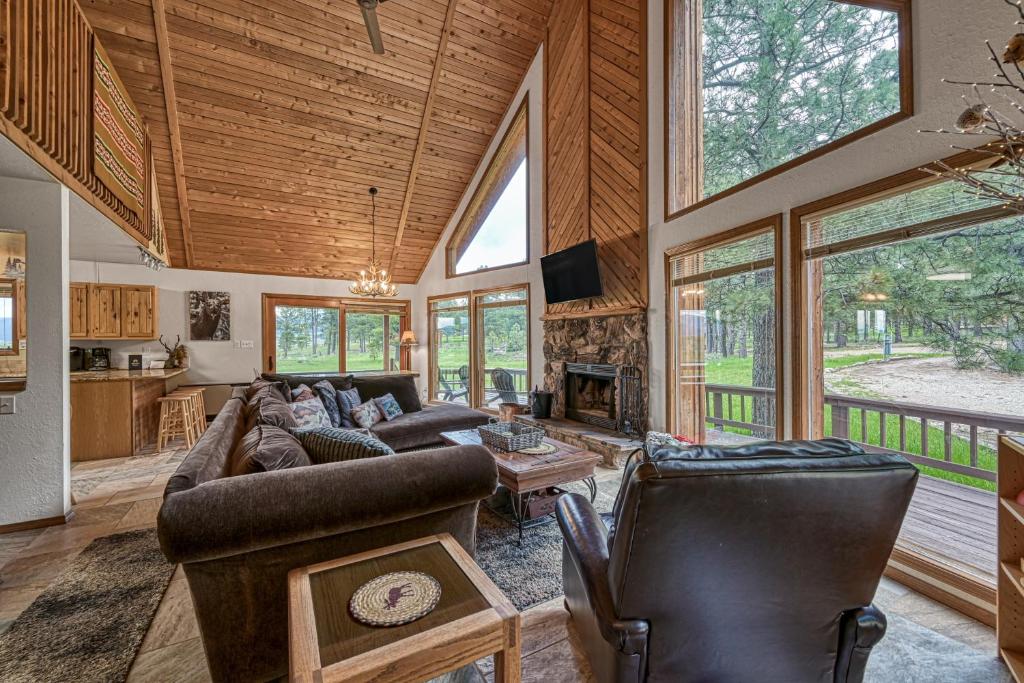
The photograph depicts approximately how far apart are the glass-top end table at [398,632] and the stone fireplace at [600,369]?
3435 millimetres

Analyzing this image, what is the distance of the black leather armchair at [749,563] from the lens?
3.42 ft

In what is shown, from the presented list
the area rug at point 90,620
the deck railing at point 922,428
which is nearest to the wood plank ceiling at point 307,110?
the area rug at point 90,620

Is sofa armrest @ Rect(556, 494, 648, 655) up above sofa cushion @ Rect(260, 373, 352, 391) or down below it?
below

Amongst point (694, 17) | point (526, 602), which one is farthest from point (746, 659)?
point (694, 17)

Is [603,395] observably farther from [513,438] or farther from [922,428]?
[922,428]

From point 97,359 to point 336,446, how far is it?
5975 millimetres

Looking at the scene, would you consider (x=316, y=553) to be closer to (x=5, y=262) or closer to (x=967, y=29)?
(x=5, y=262)

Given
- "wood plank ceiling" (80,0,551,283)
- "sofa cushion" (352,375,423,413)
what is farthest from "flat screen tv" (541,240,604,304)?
"wood plank ceiling" (80,0,551,283)

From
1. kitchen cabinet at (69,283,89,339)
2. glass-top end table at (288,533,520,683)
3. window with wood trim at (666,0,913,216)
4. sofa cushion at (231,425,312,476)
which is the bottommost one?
glass-top end table at (288,533,520,683)

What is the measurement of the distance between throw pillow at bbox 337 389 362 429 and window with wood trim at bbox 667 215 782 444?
3.31 meters

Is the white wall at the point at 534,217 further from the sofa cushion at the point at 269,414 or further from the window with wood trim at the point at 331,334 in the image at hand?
the sofa cushion at the point at 269,414

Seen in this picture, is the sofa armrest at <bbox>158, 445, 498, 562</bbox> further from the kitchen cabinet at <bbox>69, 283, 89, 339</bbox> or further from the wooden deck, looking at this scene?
the kitchen cabinet at <bbox>69, 283, 89, 339</bbox>

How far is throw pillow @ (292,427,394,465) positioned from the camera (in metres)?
1.94

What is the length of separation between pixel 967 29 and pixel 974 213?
0.89 m
